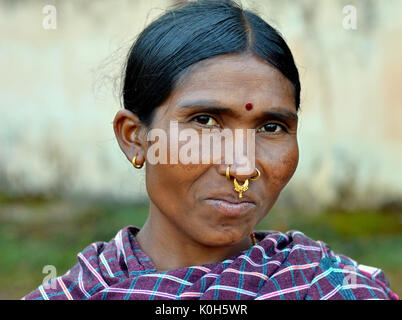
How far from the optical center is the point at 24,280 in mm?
6699

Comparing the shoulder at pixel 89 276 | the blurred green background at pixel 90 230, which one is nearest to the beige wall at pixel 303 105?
the blurred green background at pixel 90 230

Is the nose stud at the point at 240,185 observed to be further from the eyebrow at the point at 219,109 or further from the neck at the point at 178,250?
the neck at the point at 178,250

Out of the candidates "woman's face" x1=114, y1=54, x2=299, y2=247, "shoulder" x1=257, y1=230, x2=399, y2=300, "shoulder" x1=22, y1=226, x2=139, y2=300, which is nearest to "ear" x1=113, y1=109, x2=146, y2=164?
"woman's face" x1=114, y1=54, x2=299, y2=247

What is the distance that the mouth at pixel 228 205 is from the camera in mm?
2596

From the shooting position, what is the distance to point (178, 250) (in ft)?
9.50

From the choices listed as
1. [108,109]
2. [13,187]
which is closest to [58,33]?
[108,109]

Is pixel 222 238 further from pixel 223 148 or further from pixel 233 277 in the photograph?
pixel 223 148

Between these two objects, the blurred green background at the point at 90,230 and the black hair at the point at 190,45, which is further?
the blurred green background at the point at 90,230

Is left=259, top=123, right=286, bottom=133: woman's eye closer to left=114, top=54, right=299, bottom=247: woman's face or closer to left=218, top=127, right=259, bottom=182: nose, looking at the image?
left=114, top=54, right=299, bottom=247: woman's face

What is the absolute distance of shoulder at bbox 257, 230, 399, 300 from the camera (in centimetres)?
260

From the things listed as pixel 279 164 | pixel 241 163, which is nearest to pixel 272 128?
pixel 279 164

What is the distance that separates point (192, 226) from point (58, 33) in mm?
5457

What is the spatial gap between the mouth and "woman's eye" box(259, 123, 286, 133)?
331 millimetres

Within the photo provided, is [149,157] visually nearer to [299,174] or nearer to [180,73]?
[180,73]
